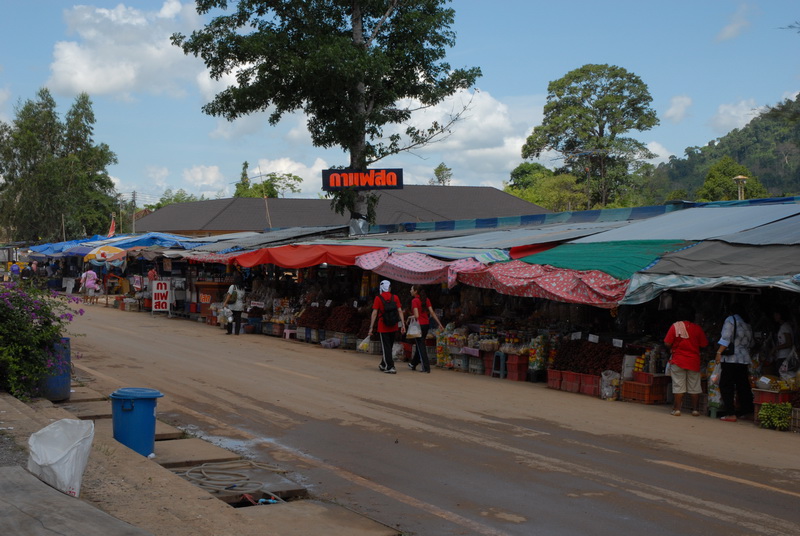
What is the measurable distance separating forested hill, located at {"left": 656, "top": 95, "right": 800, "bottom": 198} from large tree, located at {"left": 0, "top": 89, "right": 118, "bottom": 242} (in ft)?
164

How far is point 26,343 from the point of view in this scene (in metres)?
11.1

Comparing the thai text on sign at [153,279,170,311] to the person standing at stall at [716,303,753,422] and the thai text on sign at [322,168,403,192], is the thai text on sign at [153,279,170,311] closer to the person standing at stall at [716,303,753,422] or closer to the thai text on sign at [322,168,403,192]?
the thai text on sign at [322,168,403,192]

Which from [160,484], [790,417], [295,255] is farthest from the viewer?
[295,255]

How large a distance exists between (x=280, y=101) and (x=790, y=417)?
24.3 metres

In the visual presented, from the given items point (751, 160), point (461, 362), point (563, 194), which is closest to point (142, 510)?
point (461, 362)

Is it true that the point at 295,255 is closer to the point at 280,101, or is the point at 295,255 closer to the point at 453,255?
the point at 453,255

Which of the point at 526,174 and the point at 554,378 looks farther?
the point at 526,174

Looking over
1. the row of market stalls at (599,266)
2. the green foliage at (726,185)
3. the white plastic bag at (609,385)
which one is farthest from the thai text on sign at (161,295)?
the green foliage at (726,185)

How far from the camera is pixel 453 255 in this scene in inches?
654

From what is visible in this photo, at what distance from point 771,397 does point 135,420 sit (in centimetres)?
831

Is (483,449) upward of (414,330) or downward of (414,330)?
downward

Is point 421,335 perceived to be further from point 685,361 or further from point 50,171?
point 50,171

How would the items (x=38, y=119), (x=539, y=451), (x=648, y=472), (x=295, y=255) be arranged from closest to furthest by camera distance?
(x=648, y=472) < (x=539, y=451) < (x=295, y=255) < (x=38, y=119)

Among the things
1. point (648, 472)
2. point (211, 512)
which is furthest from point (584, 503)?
point (211, 512)
